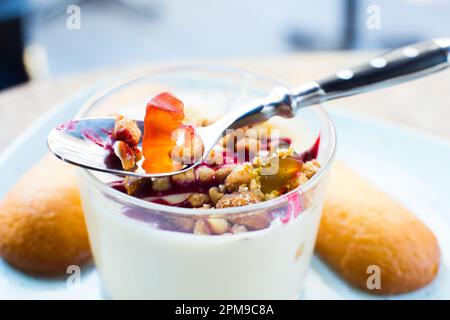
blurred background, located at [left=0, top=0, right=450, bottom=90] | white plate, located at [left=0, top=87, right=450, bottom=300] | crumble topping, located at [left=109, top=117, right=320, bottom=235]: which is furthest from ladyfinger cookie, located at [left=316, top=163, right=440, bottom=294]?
blurred background, located at [left=0, top=0, right=450, bottom=90]

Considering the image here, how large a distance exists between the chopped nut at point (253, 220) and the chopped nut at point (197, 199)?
61 mm

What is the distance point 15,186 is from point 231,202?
436 millimetres

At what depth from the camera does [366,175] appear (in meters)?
1.12

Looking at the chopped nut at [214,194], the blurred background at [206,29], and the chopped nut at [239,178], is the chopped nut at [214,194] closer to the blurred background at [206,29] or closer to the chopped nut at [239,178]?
the chopped nut at [239,178]

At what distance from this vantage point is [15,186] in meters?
0.97

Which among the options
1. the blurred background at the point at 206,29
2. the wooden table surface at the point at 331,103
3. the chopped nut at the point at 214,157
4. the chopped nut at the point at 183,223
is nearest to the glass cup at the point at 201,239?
the chopped nut at the point at 183,223

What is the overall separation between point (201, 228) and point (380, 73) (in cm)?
34

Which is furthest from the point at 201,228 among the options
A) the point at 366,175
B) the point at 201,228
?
the point at 366,175

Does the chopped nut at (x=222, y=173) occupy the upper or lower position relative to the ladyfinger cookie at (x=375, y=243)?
upper

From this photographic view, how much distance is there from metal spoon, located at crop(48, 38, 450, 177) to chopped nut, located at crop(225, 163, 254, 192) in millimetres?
50

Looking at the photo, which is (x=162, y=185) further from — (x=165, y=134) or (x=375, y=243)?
(x=375, y=243)

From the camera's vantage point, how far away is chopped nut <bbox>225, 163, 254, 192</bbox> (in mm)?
740

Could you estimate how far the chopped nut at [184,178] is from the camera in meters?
0.76
